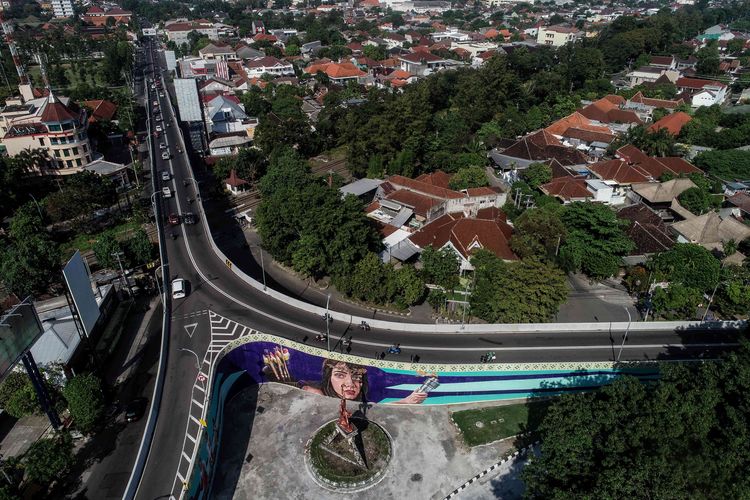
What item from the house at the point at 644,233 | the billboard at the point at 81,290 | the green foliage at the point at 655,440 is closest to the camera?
the green foliage at the point at 655,440

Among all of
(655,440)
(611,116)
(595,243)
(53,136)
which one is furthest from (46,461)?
(611,116)

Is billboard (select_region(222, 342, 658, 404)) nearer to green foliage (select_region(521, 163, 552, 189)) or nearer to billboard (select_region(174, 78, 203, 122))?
green foliage (select_region(521, 163, 552, 189))

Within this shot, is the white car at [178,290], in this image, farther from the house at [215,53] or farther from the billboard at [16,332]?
the house at [215,53]

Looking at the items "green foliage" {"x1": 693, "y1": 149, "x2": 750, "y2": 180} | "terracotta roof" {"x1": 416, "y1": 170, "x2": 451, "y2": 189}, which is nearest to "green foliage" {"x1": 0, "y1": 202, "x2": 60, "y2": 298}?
"terracotta roof" {"x1": 416, "y1": 170, "x2": 451, "y2": 189}

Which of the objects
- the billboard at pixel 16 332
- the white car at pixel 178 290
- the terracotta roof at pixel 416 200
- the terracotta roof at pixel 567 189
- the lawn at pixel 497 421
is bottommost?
the lawn at pixel 497 421

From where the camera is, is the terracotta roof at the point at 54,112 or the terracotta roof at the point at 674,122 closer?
the terracotta roof at the point at 54,112

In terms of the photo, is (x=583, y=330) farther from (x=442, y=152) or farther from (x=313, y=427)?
(x=442, y=152)

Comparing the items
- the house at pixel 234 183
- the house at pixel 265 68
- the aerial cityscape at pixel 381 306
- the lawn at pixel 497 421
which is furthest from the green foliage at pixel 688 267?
the house at pixel 265 68

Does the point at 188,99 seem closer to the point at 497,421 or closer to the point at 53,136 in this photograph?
the point at 53,136
